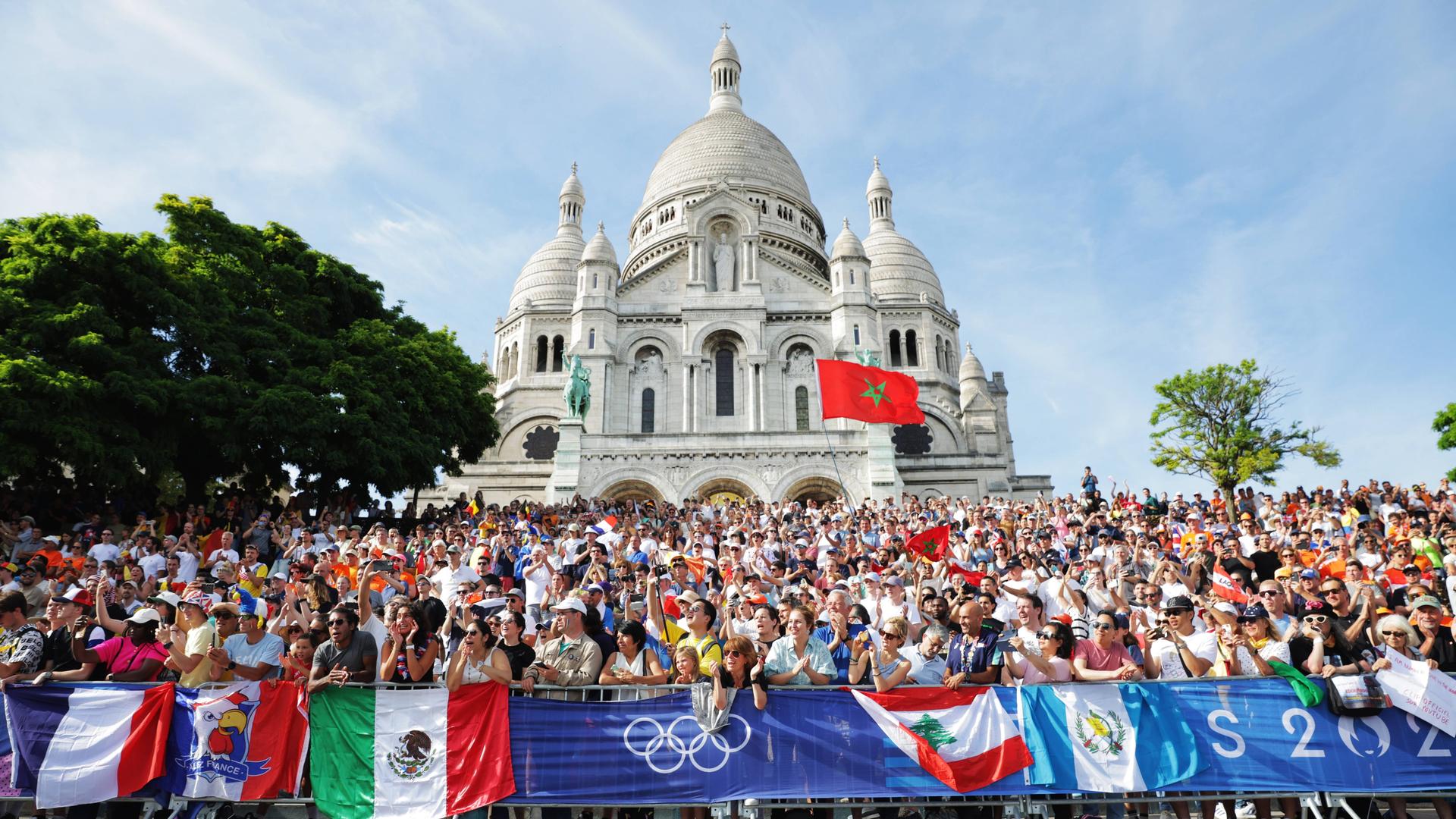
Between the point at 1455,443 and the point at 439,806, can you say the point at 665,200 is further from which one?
the point at 439,806

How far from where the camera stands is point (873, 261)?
48312mm

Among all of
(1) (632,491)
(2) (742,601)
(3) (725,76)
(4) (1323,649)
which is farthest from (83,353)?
(3) (725,76)

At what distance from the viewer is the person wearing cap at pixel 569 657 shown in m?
7.01

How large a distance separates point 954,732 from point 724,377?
102ft

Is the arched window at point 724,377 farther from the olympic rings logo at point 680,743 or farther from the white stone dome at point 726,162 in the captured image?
the olympic rings logo at point 680,743

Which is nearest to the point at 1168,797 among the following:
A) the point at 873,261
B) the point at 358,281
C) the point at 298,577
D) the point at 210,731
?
the point at 210,731

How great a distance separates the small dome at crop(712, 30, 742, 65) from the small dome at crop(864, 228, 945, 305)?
20.9m

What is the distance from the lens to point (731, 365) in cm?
3756

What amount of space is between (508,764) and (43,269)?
18.8 metres

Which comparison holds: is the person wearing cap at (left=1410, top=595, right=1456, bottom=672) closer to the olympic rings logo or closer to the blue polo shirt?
the blue polo shirt

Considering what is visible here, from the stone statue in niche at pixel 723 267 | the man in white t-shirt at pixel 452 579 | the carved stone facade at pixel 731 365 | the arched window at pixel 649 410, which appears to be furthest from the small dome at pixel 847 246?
the man in white t-shirt at pixel 452 579

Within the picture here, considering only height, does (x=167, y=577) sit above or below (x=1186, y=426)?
below

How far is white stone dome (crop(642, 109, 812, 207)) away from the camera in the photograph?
167ft

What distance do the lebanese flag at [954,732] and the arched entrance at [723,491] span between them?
72.6 feet
